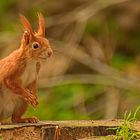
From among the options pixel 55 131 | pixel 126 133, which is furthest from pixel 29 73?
pixel 126 133

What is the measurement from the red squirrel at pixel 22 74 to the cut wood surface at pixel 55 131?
224 mm

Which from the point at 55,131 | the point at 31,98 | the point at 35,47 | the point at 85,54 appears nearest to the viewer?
the point at 55,131

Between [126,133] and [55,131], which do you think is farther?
[55,131]

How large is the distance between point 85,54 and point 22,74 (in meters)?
4.03

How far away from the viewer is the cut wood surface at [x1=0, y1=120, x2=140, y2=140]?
A: 4156mm

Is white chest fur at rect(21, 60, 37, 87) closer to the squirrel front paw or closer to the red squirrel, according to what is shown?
the red squirrel

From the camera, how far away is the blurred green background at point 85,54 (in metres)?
7.90

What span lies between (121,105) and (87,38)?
4.60 ft

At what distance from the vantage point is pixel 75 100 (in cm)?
799

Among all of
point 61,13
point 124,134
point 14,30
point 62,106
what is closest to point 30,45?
point 124,134

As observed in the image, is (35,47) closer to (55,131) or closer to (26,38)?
(26,38)

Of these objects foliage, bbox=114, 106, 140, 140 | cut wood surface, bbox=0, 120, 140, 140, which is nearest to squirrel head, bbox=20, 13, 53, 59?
cut wood surface, bbox=0, 120, 140, 140

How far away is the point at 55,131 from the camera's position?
13.6 feet

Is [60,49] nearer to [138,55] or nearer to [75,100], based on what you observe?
[75,100]
